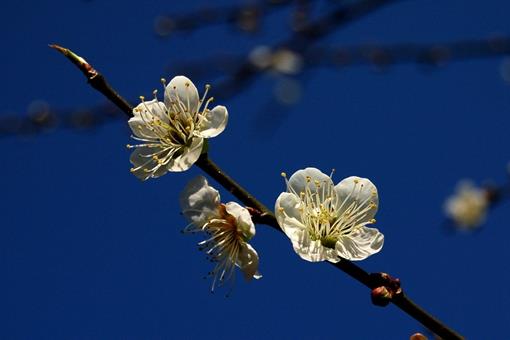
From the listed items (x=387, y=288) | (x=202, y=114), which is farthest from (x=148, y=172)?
(x=387, y=288)

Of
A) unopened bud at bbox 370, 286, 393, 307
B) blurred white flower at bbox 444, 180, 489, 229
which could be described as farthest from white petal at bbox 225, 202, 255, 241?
blurred white flower at bbox 444, 180, 489, 229

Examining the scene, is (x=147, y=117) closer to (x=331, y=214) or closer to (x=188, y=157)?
(x=188, y=157)

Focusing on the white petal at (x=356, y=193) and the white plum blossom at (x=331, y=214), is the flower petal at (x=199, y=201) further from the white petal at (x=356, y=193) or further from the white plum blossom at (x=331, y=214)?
the white petal at (x=356, y=193)

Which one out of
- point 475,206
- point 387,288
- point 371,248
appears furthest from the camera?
point 475,206

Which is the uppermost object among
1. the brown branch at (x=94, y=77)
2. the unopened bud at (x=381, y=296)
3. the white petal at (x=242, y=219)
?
the brown branch at (x=94, y=77)

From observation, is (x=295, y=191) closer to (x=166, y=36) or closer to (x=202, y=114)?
(x=202, y=114)

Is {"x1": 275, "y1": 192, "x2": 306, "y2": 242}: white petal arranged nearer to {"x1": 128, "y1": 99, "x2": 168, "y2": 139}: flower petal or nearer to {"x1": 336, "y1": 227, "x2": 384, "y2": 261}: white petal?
{"x1": 336, "y1": 227, "x2": 384, "y2": 261}: white petal

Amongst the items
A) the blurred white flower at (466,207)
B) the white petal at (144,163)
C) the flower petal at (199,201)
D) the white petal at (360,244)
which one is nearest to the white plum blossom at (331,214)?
the white petal at (360,244)
